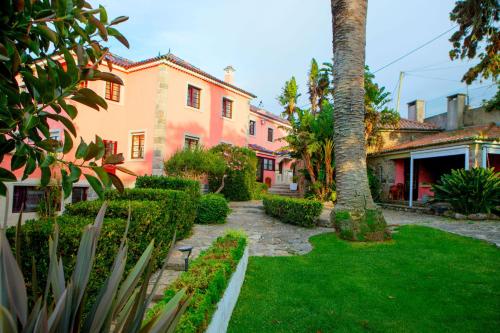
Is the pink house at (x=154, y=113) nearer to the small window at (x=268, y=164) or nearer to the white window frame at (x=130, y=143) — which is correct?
the white window frame at (x=130, y=143)

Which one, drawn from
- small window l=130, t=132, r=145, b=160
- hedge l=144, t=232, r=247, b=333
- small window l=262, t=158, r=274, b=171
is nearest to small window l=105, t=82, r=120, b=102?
small window l=130, t=132, r=145, b=160

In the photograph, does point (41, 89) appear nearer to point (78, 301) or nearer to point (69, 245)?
point (78, 301)

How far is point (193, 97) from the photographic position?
64.1 feet

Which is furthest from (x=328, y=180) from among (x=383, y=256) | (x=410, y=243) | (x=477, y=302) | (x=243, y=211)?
(x=477, y=302)

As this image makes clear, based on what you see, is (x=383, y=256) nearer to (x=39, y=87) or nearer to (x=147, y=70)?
(x=39, y=87)

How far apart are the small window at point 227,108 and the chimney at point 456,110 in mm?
14896

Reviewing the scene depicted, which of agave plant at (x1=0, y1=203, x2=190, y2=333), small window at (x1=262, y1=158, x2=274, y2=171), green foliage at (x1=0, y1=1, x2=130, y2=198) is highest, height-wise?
small window at (x1=262, y1=158, x2=274, y2=171)

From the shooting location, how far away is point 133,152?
18625 mm

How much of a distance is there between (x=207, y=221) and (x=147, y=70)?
35.8 feet

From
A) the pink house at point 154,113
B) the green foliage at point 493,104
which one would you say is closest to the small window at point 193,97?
the pink house at point 154,113

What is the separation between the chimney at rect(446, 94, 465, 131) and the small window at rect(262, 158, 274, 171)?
46.8ft

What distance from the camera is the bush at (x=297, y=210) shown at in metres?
10.7

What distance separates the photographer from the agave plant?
1016 mm

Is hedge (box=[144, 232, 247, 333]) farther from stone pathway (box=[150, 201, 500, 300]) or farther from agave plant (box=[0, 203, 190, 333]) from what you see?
stone pathway (box=[150, 201, 500, 300])
